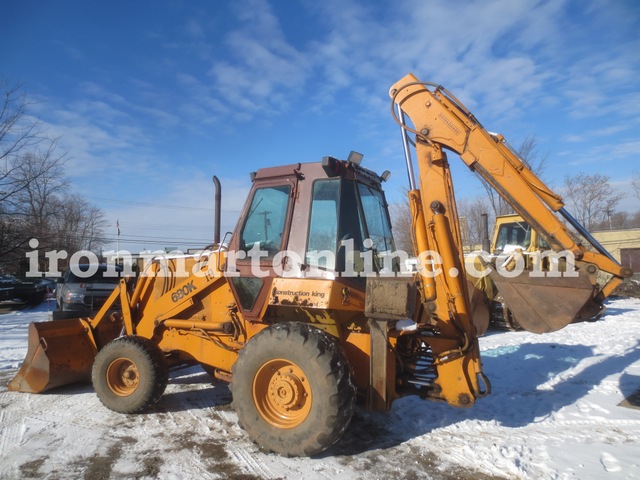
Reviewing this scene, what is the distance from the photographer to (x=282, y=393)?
3893 millimetres

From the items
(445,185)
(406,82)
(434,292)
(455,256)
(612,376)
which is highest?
(406,82)

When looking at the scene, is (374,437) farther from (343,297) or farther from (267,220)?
(267,220)

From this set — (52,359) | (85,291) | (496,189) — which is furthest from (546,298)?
(85,291)

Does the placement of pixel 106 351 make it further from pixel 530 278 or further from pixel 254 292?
pixel 530 278

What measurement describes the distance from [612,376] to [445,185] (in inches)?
173

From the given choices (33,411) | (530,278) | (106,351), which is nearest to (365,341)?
(530,278)

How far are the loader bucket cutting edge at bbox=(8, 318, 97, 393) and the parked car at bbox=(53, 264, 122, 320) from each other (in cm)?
413

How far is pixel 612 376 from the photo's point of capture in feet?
20.4

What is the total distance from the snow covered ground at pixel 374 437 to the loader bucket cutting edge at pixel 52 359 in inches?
7.2

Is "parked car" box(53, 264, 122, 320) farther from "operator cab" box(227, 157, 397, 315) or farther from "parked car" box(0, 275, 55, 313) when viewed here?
"parked car" box(0, 275, 55, 313)

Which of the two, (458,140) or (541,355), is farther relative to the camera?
(541,355)

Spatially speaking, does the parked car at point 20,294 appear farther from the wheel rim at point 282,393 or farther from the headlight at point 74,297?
the wheel rim at point 282,393

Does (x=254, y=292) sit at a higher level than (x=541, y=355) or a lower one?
higher

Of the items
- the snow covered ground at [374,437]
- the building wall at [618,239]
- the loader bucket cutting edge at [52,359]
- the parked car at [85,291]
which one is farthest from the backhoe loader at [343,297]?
the building wall at [618,239]
